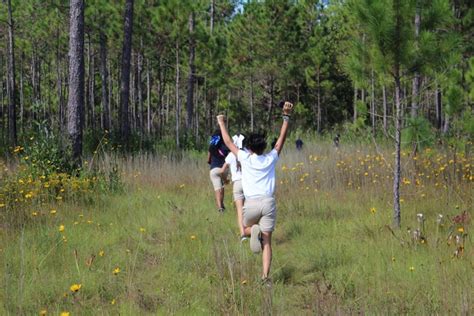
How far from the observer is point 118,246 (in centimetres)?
577

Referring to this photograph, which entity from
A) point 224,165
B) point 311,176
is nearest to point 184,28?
point 311,176

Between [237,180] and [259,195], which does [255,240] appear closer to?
[259,195]

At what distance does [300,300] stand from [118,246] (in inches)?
97.2

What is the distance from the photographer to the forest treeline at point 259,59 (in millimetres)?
6262

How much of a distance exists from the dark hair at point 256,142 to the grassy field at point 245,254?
1.04 metres

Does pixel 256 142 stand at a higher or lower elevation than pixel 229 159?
higher

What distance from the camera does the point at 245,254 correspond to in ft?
17.5

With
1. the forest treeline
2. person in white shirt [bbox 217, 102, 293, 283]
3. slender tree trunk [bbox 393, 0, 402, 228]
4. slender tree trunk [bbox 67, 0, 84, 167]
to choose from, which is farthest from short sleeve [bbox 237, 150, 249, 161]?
slender tree trunk [bbox 67, 0, 84, 167]

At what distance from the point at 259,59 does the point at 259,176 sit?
76.9 feet

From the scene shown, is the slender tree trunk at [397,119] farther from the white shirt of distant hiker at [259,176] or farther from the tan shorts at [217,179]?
the tan shorts at [217,179]

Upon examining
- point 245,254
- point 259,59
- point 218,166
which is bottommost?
point 245,254

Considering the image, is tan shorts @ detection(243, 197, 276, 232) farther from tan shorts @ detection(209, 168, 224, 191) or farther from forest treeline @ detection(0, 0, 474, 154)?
tan shorts @ detection(209, 168, 224, 191)

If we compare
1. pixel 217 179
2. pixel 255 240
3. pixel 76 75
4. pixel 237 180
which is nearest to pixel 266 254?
pixel 255 240

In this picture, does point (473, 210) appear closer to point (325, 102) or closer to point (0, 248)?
point (0, 248)
